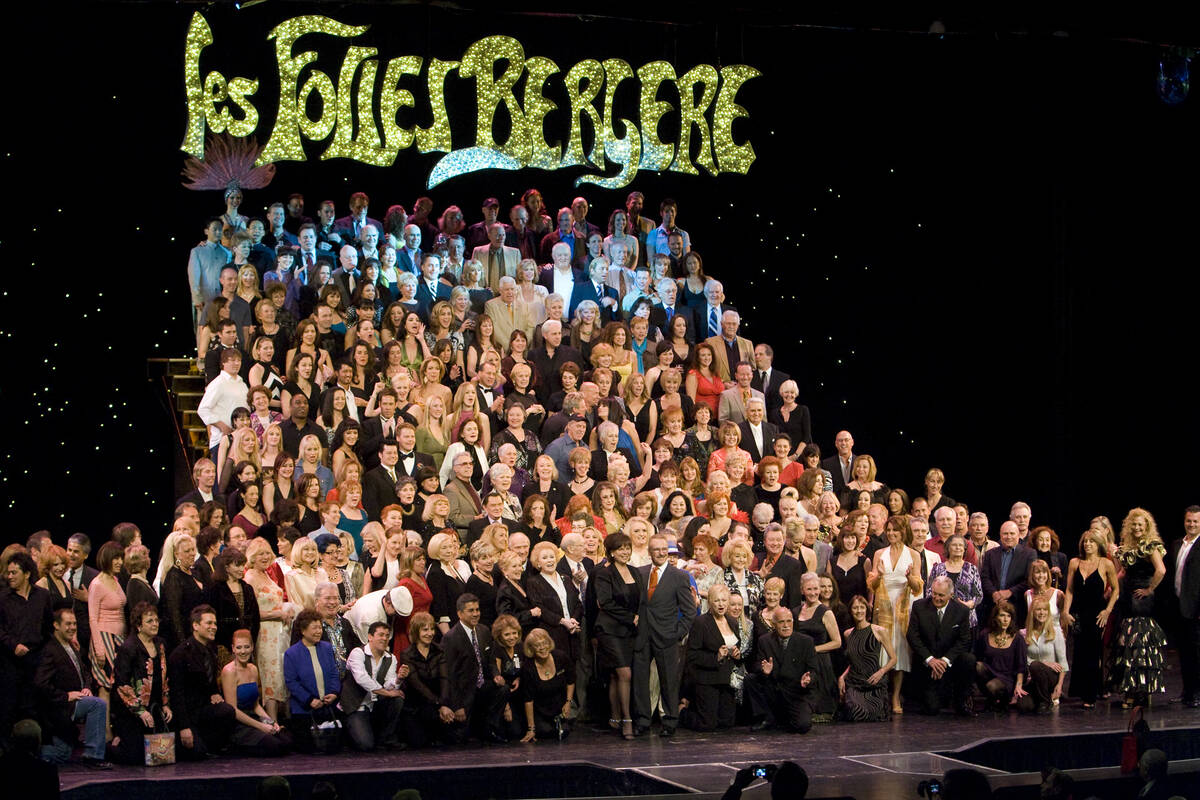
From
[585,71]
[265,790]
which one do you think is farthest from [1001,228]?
[265,790]

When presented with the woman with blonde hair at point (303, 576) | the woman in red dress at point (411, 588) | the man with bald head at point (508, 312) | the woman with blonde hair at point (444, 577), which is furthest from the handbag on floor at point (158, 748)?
the man with bald head at point (508, 312)

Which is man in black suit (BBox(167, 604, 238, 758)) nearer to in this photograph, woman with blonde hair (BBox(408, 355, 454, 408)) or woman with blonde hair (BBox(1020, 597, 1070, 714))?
woman with blonde hair (BBox(408, 355, 454, 408))

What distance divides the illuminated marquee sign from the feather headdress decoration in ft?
0.40

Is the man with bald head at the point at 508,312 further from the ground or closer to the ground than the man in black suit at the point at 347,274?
closer to the ground

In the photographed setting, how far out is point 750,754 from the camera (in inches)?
355

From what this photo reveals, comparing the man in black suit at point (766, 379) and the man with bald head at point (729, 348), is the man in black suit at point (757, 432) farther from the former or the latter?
the man in black suit at point (766, 379)

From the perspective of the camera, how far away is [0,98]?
13078 millimetres

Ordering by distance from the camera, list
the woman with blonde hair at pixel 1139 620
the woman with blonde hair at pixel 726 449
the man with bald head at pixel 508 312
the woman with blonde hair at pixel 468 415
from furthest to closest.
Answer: the man with bald head at pixel 508 312 → the woman with blonde hair at pixel 726 449 → the woman with blonde hair at pixel 468 415 → the woman with blonde hair at pixel 1139 620

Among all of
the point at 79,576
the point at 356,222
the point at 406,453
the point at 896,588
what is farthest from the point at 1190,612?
the point at 79,576

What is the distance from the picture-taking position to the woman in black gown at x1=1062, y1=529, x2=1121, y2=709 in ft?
34.9

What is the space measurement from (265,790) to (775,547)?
5341 mm

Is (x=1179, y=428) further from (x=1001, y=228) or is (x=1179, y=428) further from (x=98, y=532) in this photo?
(x=98, y=532)

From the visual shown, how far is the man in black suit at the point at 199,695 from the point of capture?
8750 mm

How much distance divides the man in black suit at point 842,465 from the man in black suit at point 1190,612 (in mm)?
2212
